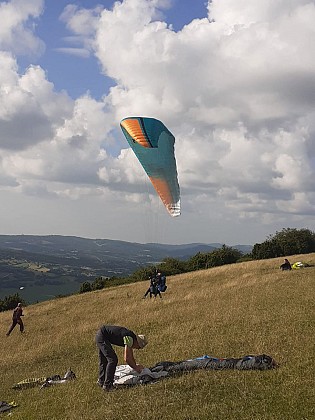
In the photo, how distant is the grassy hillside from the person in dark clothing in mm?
406

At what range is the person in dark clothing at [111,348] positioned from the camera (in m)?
10.0

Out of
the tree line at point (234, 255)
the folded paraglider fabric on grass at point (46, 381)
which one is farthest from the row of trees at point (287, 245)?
the folded paraglider fabric on grass at point (46, 381)

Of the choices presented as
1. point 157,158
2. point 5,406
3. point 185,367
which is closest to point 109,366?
point 185,367

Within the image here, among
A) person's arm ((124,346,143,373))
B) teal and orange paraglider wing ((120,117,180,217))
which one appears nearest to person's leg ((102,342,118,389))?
person's arm ((124,346,143,373))

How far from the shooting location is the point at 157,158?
802 inches

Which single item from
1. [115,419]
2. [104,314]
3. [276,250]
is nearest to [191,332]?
[115,419]

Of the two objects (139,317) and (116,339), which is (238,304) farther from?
(116,339)

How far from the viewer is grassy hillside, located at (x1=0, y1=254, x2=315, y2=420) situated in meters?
Answer: 8.18

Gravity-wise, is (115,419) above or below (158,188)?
below

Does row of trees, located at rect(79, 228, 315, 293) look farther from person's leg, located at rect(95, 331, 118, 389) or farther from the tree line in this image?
person's leg, located at rect(95, 331, 118, 389)

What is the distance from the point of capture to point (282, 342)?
1230 centimetres

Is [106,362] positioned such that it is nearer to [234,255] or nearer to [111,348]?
[111,348]

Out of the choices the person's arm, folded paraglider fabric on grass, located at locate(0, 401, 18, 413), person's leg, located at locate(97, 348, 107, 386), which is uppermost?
the person's arm

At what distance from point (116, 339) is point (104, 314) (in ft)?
52.0
